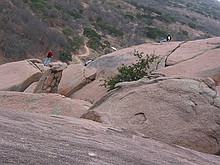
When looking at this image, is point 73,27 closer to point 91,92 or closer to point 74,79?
point 74,79

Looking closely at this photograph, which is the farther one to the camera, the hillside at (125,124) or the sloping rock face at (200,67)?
the sloping rock face at (200,67)

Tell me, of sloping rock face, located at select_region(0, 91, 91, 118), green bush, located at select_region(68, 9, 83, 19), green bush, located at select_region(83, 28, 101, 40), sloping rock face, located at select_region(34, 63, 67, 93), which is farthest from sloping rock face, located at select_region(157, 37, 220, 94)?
green bush, located at select_region(68, 9, 83, 19)

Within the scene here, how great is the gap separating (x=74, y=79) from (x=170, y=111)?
677 centimetres

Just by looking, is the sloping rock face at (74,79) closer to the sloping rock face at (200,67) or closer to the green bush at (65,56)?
the sloping rock face at (200,67)

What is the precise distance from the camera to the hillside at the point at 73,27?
77.8ft

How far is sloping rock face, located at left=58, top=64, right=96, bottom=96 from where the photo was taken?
41.7 ft

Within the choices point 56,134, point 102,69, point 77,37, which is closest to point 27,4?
point 77,37

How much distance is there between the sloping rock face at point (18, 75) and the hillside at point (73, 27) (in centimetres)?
709

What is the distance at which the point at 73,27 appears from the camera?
3153cm

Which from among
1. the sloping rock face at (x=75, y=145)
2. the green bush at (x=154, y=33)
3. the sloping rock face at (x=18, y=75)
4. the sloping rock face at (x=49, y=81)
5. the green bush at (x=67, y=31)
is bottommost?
the green bush at (x=154, y=33)

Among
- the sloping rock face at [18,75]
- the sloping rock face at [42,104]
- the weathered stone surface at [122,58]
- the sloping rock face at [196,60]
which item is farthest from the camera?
the weathered stone surface at [122,58]

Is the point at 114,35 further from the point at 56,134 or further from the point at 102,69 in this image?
the point at 56,134

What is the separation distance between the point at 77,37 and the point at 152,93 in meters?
21.6

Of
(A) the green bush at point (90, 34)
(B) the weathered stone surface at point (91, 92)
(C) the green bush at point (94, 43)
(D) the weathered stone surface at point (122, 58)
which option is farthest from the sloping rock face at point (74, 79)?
(A) the green bush at point (90, 34)
